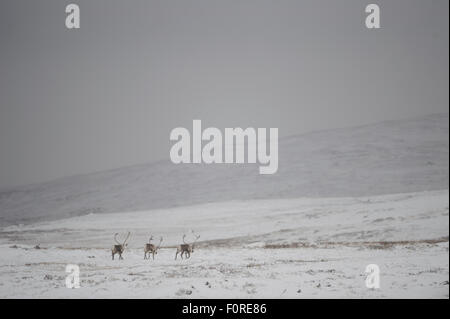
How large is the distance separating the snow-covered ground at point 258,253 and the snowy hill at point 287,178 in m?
5.05

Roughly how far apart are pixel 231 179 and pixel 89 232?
21888 mm

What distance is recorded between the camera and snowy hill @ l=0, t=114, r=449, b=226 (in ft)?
161

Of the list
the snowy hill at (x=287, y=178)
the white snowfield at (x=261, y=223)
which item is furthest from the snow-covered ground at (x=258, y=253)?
the snowy hill at (x=287, y=178)

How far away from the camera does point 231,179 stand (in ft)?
184

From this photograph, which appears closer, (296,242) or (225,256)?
(225,256)

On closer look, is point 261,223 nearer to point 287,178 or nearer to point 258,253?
point 258,253

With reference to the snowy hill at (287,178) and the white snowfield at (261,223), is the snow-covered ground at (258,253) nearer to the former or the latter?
the white snowfield at (261,223)

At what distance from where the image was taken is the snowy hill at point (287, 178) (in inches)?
1932

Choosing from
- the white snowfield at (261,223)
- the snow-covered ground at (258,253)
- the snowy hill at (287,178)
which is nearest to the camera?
the snow-covered ground at (258,253)

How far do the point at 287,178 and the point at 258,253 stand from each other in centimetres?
3099

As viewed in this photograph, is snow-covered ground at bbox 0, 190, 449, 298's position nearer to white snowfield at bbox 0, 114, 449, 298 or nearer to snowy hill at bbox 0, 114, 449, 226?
white snowfield at bbox 0, 114, 449, 298
